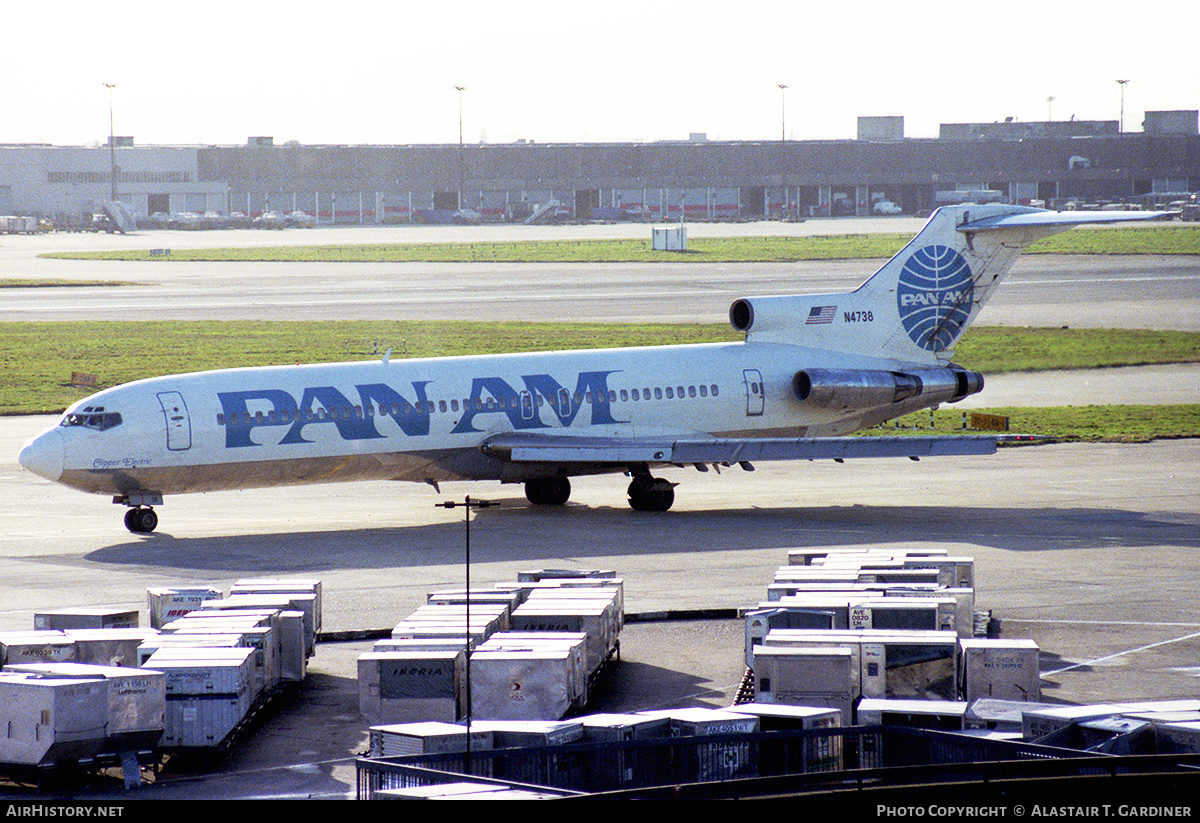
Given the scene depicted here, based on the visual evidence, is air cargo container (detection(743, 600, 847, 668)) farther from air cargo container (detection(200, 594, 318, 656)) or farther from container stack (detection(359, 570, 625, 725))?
air cargo container (detection(200, 594, 318, 656))

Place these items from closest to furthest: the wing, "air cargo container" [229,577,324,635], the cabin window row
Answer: "air cargo container" [229,577,324,635] < the cabin window row < the wing

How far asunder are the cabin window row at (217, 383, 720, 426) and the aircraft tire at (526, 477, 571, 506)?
1.97 m

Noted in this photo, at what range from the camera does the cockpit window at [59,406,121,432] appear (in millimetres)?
33969

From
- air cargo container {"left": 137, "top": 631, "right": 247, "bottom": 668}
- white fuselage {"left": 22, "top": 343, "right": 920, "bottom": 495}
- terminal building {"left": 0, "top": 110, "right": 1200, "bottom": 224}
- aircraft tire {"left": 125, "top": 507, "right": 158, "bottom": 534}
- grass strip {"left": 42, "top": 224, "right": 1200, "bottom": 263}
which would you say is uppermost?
terminal building {"left": 0, "top": 110, "right": 1200, "bottom": 224}

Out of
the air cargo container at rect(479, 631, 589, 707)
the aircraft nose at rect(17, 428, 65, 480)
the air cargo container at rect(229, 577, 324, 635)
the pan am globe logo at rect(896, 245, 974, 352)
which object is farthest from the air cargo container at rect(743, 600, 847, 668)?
the pan am globe logo at rect(896, 245, 974, 352)

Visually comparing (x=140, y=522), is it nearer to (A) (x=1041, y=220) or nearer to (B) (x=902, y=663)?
(B) (x=902, y=663)

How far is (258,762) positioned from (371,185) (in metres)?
180

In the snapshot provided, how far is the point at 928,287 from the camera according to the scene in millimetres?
41906

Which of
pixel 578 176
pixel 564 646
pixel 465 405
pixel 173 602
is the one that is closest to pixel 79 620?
pixel 173 602

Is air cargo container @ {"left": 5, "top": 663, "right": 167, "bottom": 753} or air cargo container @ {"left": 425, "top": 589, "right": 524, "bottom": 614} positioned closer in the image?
air cargo container @ {"left": 5, "top": 663, "right": 167, "bottom": 753}

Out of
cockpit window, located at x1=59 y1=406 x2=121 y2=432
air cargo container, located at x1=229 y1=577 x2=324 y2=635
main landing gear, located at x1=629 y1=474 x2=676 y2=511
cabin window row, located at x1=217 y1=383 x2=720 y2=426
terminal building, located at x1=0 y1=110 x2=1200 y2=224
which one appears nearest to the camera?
air cargo container, located at x1=229 y1=577 x2=324 y2=635

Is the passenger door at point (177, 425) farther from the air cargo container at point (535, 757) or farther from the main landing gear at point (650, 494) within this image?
the air cargo container at point (535, 757)

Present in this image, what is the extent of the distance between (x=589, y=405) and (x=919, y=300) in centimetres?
970

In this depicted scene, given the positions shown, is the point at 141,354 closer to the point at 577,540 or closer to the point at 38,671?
the point at 577,540
